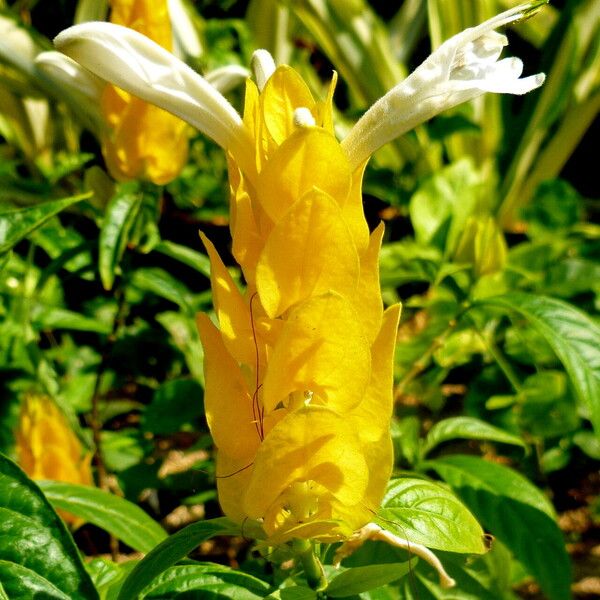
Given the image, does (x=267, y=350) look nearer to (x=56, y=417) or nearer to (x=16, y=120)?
(x=56, y=417)

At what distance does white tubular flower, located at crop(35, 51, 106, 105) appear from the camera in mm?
936

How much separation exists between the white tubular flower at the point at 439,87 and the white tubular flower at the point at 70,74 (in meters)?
0.60

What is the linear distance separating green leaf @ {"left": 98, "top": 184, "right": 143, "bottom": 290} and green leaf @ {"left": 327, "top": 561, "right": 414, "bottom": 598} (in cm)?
51

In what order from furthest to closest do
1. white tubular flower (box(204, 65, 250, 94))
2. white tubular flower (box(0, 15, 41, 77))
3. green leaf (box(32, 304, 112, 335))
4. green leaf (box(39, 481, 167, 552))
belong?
white tubular flower (box(0, 15, 41, 77)) < green leaf (box(32, 304, 112, 335)) < white tubular flower (box(204, 65, 250, 94)) < green leaf (box(39, 481, 167, 552))

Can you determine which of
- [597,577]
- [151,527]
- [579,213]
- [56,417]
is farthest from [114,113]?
[597,577]

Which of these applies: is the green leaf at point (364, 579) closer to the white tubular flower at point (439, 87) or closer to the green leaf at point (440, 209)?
the white tubular flower at point (439, 87)

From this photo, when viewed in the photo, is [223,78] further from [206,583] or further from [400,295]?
[400,295]

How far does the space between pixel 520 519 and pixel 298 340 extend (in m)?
0.57

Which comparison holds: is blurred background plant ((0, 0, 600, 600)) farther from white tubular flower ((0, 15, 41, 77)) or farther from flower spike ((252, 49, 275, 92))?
flower spike ((252, 49, 275, 92))

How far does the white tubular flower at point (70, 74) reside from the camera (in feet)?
3.07

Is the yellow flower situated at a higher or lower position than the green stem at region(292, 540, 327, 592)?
higher

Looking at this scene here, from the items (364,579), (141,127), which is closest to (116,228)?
(141,127)

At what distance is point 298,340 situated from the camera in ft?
1.43

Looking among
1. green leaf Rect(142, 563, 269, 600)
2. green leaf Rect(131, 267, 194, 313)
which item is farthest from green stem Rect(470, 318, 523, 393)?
green leaf Rect(142, 563, 269, 600)
